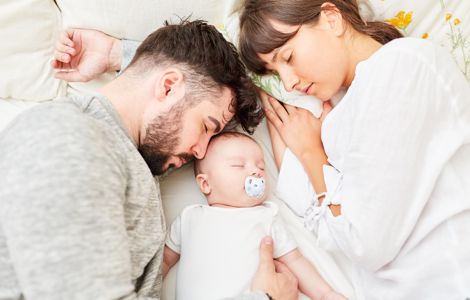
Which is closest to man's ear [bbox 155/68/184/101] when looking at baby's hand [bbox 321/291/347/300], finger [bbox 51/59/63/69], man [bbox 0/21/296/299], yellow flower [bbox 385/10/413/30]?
man [bbox 0/21/296/299]

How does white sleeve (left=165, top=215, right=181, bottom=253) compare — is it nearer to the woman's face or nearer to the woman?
the woman

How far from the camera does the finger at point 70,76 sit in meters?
1.54

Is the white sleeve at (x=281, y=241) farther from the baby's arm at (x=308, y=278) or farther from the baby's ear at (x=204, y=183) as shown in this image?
the baby's ear at (x=204, y=183)

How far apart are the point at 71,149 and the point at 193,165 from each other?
642mm

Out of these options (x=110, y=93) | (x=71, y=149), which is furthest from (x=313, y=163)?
(x=71, y=149)

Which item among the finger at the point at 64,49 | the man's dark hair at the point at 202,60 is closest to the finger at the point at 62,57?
the finger at the point at 64,49

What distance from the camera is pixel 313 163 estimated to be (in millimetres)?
1454

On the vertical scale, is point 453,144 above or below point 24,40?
above

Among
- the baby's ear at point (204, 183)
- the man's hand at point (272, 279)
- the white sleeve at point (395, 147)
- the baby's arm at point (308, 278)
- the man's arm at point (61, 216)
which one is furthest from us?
the baby's ear at point (204, 183)

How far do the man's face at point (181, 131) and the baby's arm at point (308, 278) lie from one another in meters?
0.42

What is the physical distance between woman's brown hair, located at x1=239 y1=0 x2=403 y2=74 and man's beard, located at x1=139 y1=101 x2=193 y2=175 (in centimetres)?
35

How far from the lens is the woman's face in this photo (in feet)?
4.42

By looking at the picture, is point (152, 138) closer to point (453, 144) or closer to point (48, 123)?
point (48, 123)

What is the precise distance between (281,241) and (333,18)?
0.70m
